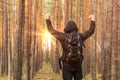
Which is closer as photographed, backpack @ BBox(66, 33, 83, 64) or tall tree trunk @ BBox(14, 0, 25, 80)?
backpack @ BBox(66, 33, 83, 64)

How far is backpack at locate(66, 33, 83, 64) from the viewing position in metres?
6.79

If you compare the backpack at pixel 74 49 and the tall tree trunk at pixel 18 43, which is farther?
the tall tree trunk at pixel 18 43

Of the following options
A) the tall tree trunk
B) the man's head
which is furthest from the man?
the tall tree trunk

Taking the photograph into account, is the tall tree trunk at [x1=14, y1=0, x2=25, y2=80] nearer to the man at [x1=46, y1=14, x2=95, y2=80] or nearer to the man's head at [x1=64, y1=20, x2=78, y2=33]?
the man at [x1=46, y1=14, x2=95, y2=80]

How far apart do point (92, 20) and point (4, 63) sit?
13.1 metres

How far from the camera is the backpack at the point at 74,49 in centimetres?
679

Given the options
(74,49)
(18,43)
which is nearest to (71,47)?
(74,49)

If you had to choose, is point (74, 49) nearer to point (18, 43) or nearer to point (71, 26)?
point (71, 26)

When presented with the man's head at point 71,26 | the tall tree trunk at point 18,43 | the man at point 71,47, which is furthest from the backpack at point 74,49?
the tall tree trunk at point 18,43

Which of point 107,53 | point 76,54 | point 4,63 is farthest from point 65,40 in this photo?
point 4,63

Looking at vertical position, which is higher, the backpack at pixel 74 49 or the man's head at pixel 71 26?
the man's head at pixel 71 26

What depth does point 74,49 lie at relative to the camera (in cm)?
682

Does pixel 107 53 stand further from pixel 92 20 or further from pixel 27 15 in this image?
pixel 92 20

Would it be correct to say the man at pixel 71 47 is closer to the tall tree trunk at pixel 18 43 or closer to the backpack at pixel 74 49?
the backpack at pixel 74 49
